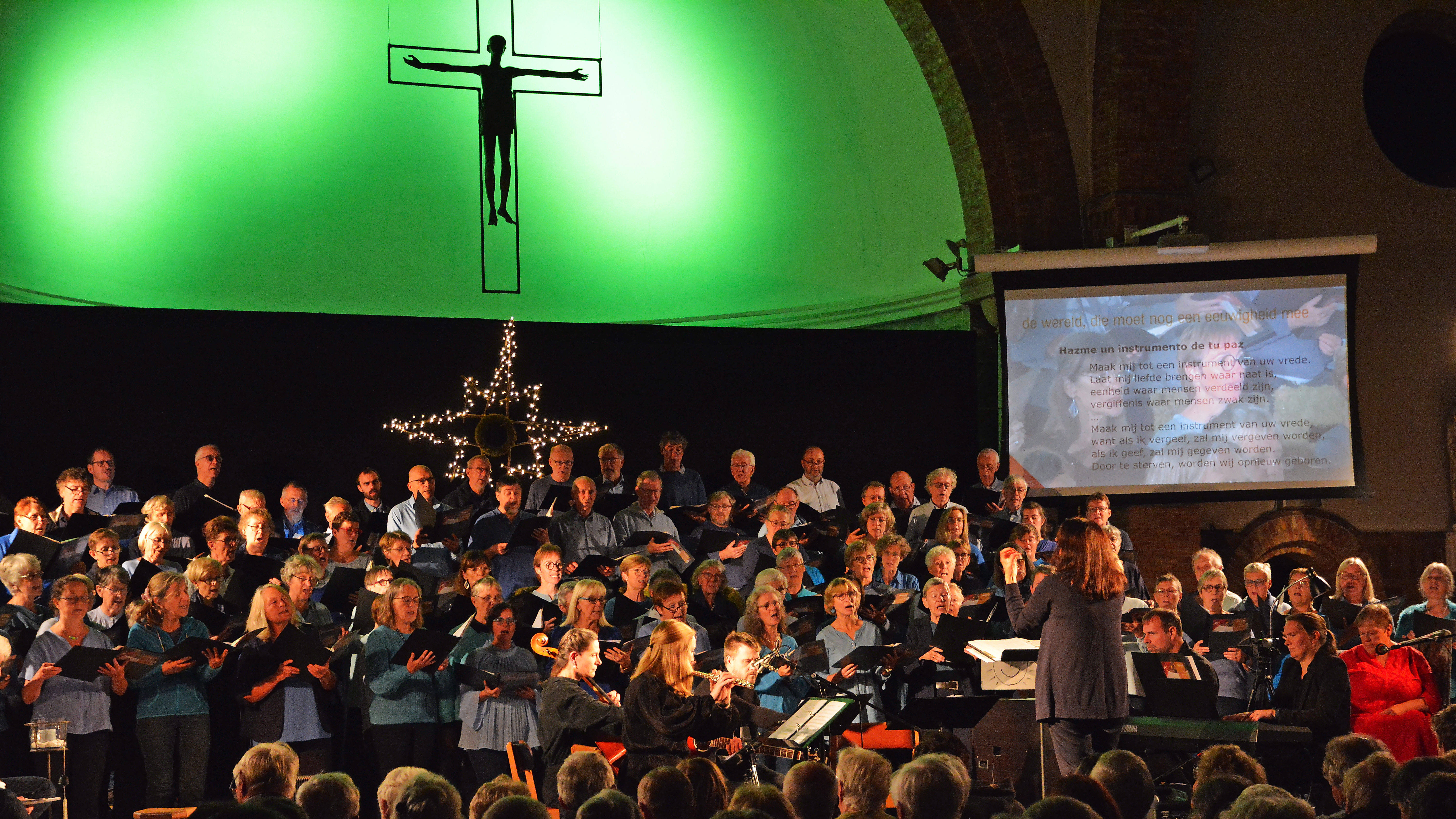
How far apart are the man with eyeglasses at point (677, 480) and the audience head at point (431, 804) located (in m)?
6.50

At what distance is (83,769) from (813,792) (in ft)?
13.9

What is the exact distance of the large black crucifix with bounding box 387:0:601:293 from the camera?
1192 centimetres

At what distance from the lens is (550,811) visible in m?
6.21

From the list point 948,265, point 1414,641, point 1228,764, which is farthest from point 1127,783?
point 948,265

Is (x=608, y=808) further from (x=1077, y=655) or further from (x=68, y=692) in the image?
(x=68, y=692)

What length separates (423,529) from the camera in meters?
8.90

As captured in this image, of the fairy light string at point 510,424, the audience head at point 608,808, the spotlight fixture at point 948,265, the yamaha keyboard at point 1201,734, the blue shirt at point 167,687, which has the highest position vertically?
the spotlight fixture at point 948,265

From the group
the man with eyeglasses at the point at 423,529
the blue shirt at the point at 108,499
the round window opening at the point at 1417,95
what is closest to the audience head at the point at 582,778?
the man with eyeglasses at the point at 423,529

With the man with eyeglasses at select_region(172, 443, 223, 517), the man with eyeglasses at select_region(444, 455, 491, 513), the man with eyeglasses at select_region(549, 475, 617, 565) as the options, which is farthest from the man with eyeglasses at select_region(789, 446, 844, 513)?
the man with eyeglasses at select_region(172, 443, 223, 517)

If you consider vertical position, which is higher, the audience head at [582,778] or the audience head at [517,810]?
the audience head at [517,810]

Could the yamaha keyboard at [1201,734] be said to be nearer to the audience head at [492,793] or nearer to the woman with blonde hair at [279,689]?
the audience head at [492,793]

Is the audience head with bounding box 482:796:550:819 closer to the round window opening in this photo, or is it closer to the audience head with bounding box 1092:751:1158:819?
the audience head with bounding box 1092:751:1158:819

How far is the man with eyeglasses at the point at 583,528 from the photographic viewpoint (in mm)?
9414

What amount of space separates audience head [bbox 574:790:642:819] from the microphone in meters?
5.10
